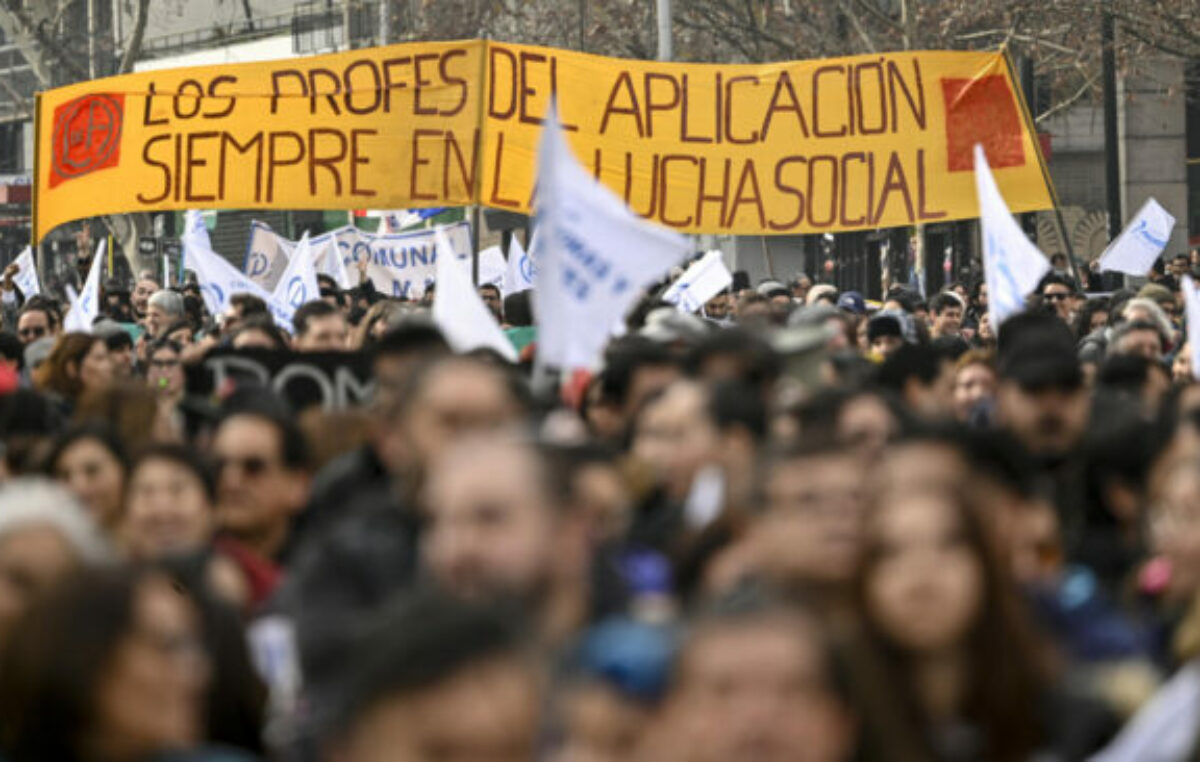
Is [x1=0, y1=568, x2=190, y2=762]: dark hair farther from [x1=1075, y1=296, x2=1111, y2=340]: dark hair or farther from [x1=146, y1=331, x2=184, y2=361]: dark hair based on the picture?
[x1=1075, y1=296, x2=1111, y2=340]: dark hair

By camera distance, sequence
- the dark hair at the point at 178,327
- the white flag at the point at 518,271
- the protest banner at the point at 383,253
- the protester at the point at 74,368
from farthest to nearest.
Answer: the protest banner at the point at 383,253 → the white flag at the point at 518,271 → the dark hair at the point at 178,327 → the protester at the point at 74,368

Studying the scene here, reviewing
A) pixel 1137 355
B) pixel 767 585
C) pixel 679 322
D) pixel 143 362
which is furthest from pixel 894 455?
pixel 143 362

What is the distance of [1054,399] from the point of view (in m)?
7.79

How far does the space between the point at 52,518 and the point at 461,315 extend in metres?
4.72

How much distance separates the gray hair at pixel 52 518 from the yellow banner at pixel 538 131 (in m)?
10.5

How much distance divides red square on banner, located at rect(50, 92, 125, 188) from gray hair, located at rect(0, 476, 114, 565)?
1107cm

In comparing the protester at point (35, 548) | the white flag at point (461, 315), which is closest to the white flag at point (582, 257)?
the white flag at point (461, 315)

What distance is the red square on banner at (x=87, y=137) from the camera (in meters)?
16.0

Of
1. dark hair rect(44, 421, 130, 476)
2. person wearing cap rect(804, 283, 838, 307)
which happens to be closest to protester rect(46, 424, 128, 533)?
dark hair rect(44, 421, 130, 476)

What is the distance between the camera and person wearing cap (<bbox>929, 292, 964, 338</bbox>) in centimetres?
1661

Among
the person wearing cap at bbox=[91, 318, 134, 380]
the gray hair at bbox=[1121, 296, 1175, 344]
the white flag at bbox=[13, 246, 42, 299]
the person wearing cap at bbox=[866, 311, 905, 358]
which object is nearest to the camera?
the person wearing cap at bbox=[91, 318, 134, 380]

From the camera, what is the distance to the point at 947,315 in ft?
54.6

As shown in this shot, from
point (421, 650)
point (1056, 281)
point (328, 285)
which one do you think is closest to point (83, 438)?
point (421, 650)

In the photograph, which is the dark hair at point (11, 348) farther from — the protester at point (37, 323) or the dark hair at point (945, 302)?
the dark hair at point (945, 302)
